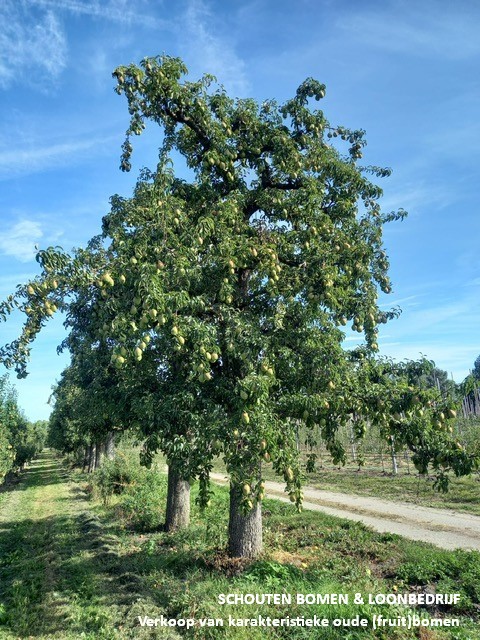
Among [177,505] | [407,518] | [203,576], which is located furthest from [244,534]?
[407,518]

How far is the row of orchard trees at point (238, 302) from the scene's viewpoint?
6492 millimetres

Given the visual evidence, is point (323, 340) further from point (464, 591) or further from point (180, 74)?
point (180, 74)

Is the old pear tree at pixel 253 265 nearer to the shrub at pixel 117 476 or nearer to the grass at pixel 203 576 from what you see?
the grass at pixel 203 576

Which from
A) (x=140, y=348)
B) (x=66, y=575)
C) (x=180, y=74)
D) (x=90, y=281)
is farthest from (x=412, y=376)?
(x=66, y=575)

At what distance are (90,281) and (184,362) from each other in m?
2.51

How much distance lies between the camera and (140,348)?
19.8ft

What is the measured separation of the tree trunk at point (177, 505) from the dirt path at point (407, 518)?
5.53 metres

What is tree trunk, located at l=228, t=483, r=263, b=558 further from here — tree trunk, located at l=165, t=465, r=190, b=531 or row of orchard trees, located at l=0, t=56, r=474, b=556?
tree trunk, located at l=165, t=465, r=190, b=531

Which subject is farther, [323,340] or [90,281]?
[323,340]

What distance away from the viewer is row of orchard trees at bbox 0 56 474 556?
6492 mm

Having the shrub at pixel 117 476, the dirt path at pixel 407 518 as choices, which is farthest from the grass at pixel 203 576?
the shrub at pixel 117 476

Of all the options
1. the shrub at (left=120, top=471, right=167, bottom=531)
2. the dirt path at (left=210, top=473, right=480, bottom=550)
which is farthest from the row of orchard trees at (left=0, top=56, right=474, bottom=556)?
the dirt path at (left=210, top=473, right=480, bottom=550)

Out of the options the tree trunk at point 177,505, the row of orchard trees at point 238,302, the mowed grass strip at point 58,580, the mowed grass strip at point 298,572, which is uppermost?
the row of orchard trees at point 238,302

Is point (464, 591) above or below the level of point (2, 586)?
above
